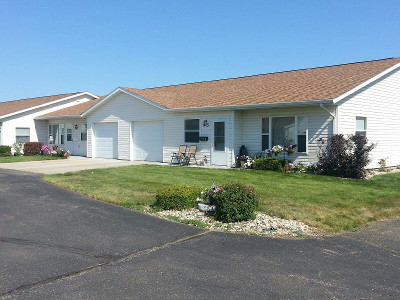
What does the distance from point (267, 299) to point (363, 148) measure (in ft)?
35.4

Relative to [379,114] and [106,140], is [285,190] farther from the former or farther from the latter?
[106,140]

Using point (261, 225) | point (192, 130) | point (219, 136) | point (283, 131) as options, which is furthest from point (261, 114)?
point (261, 225)

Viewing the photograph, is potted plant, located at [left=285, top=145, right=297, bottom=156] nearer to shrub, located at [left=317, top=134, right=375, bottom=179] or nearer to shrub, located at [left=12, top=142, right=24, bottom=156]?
shrub, located at [left=317, top=134, right=375, bottom=179]

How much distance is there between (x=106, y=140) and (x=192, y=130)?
21.6ft

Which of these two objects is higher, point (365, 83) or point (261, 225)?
point (365, 83)

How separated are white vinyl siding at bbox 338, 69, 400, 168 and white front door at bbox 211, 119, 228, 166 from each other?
193 inches

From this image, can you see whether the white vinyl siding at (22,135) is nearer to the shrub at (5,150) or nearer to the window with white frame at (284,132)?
the shrub at (5,150)

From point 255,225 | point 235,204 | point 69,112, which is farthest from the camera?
point 69,112

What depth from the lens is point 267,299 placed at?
4281 mm

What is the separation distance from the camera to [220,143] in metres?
17.6

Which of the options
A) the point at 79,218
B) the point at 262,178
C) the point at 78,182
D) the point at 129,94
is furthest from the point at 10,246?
the point at 129,94

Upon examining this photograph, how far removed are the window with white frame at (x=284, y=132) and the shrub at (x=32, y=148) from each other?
16.4m

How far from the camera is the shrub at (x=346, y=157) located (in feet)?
45.0

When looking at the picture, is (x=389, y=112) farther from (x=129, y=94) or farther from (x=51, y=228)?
(x=51, y=228)
